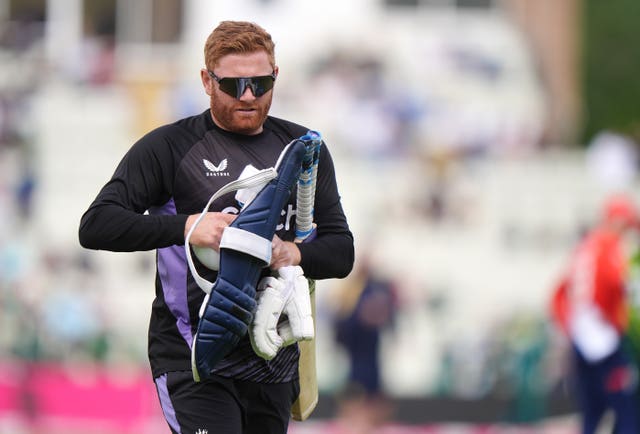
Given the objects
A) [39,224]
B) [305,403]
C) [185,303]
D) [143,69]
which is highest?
[185,303]

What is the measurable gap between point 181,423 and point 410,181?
14.1m

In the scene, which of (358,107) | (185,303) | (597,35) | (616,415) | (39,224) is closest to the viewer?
(185,303)

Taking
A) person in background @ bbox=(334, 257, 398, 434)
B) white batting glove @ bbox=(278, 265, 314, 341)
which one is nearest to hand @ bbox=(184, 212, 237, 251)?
white batting glove @ bbox=(278, 265, 314, 341)

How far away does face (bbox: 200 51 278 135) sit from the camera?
421cm

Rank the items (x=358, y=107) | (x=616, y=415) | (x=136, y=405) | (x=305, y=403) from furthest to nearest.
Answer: (x=358, y=107)
(x=136, y=405)
(x=616, y=415)
(x=305, y=403)

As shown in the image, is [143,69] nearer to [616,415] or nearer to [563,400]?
[563,400]

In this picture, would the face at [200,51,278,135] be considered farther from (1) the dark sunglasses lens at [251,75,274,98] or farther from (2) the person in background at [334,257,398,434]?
(2) the person in background at [334,257,398,434]

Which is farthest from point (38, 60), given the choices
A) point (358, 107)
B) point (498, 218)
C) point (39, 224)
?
point (498, 218)

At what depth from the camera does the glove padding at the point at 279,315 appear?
13.7 feet

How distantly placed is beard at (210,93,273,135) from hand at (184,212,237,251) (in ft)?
1.07

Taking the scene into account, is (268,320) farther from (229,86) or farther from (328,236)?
(229,86)

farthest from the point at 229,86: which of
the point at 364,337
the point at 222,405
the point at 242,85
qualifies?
the point at 364,337

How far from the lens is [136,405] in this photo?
13047mm

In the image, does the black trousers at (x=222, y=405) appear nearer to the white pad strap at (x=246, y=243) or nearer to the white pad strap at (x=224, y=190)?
the white pad strap at (x=224, y=190)
